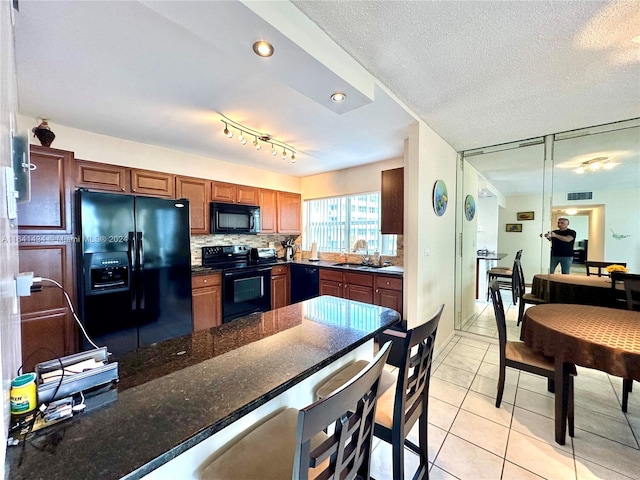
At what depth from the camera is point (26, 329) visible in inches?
81.4

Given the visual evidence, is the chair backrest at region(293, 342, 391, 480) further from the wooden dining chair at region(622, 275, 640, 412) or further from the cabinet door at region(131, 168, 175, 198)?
the cabinet door at region(131, 168, 175, 198)

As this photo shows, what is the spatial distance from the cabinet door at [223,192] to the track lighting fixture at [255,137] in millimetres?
926

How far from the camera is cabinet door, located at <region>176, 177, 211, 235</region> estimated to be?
3494 mm

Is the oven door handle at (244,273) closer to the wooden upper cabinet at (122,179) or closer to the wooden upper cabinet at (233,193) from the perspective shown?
the wooden upper cabinet at (233,193)

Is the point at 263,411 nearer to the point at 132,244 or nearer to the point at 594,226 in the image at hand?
the point at 132,244

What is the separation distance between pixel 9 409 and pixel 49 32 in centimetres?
190

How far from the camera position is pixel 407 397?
1.24 m

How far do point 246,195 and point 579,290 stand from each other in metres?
4.42

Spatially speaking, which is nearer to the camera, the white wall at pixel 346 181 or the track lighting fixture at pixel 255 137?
the track lighting fixture at pixel 255 137

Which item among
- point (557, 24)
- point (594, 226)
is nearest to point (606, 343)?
point (557, 24)

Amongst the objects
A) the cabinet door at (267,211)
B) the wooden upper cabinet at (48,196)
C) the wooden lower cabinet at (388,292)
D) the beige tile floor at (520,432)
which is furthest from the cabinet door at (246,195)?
the beige tile floor at (520,432)

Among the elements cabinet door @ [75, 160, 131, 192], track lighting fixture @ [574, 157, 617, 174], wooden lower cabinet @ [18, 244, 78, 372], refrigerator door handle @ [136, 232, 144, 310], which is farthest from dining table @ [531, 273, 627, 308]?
Answer: cabinet door @ [75, 160, 131, 192]

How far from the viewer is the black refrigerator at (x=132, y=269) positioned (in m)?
2.47

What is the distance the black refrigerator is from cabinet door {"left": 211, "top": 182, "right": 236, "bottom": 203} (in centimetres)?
67
